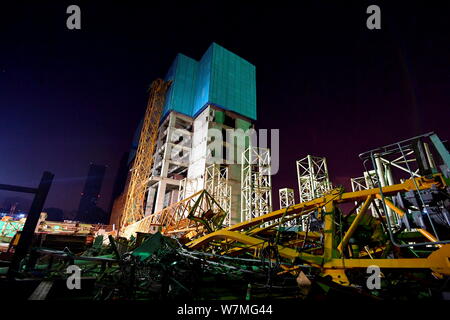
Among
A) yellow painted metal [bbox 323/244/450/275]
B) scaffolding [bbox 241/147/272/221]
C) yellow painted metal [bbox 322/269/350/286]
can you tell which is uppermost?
scaffolding [bbox 241/147/272/221]

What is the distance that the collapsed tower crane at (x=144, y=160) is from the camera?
97.4ft

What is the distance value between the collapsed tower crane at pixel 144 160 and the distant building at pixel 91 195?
5781 centimetres

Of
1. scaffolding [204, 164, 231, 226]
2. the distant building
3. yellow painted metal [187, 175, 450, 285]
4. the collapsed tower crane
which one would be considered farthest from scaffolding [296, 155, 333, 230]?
the distant building

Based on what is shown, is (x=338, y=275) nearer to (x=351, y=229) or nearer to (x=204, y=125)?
(x=351, y=229)

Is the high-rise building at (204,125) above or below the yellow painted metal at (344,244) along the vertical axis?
above

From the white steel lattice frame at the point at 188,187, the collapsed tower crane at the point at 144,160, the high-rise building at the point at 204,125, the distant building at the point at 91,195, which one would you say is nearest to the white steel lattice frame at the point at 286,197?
the high-rise building at the point at 204,125

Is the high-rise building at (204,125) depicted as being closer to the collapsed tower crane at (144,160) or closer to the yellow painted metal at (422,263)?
the collapsed tower crane at (144,160)

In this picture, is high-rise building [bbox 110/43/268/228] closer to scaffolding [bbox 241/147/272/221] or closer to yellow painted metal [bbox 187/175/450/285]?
scaffolding [bbox 241/147/272/221]

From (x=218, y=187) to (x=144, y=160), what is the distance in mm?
15496

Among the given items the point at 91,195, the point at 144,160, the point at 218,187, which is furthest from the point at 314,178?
the point at 91,195

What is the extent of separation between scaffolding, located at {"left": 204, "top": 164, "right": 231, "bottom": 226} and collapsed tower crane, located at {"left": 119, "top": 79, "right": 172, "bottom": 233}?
1082 centimetres

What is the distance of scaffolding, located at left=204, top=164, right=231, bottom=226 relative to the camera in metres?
23.8

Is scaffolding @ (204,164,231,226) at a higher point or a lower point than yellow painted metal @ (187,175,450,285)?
higher
